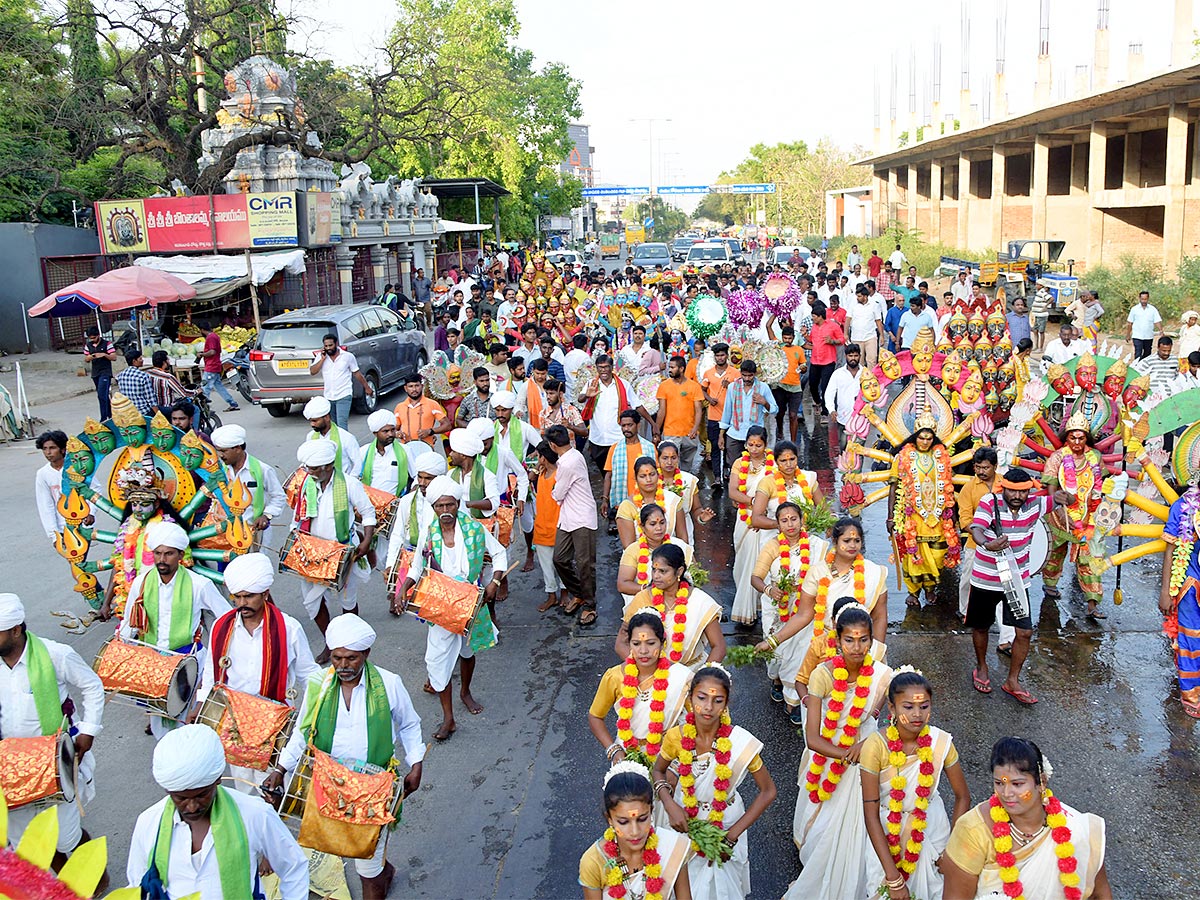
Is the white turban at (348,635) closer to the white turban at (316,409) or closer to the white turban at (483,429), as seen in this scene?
the white turban at (483,429)

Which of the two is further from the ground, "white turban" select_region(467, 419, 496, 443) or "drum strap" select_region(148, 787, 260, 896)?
"white turban" select_region(467, 419, 496, 443)

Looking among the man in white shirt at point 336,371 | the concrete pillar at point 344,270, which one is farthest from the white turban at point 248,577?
the concrete pillar at point 344,270

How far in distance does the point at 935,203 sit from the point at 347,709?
4897 centimetres

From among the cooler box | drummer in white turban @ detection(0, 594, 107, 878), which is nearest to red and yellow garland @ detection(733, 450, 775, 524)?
drummer in white turban @ detection(0, 594, 107, 878)

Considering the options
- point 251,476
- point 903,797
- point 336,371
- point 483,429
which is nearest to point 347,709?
point 903,797

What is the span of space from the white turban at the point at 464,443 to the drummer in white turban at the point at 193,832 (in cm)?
409

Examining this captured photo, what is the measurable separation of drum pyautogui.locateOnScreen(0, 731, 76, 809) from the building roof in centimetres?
2167

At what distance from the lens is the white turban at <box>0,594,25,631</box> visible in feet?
14.6

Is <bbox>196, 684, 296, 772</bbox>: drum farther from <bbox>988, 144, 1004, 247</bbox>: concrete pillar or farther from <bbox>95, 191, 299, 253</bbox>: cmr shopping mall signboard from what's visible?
<bbox>988, 144, 1004, 247</bbox>: concrete pillar

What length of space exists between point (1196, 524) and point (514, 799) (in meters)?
4.32

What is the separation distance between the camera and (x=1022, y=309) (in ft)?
48.2

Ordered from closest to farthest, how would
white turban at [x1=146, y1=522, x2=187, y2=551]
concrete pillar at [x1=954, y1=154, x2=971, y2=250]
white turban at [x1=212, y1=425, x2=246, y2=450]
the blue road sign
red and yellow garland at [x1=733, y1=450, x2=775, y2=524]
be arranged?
white turban at [x1=146, y1=522, x2=187, y2=551], white turban at [x1=212, y1=425, x2=246, y2=450], red and yellow garland at [x1=733, y1=450, x2=775, y2=524], concrete pillar at [x1=954, y1=154, x2=971, y2=250], the blue road sign

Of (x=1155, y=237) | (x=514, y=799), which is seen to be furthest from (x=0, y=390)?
(x=1155, y=237)

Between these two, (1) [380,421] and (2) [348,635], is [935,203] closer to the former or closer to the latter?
(1) [380,421]
